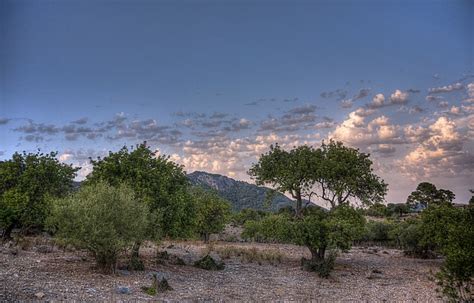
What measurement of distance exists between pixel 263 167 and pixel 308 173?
4.64 metres

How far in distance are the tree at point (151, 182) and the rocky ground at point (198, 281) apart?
2.75 metres

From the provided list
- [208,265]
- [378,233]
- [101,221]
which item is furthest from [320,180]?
[378,233]

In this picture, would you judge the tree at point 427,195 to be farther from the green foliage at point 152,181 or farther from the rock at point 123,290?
the rock at point 123,290

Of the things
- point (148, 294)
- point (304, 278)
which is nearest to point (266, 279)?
point (304, 278)

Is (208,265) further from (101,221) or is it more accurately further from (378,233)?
(378,233)

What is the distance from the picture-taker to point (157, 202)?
2773 cm

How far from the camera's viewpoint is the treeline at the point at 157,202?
21.3 meters

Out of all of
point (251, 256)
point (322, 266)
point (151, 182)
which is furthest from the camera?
point (251, 256)

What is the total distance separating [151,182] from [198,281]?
7435mm

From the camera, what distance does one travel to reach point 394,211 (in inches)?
3861

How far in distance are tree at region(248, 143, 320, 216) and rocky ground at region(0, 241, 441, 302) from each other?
6.75 m

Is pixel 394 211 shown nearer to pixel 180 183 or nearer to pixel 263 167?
pixel 263 167

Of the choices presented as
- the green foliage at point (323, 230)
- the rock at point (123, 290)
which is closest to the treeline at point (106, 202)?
the rock at point (123, 290)

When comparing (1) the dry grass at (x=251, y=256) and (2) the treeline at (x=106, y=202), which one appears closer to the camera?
(2) the treeline at (x=106, y=202)
